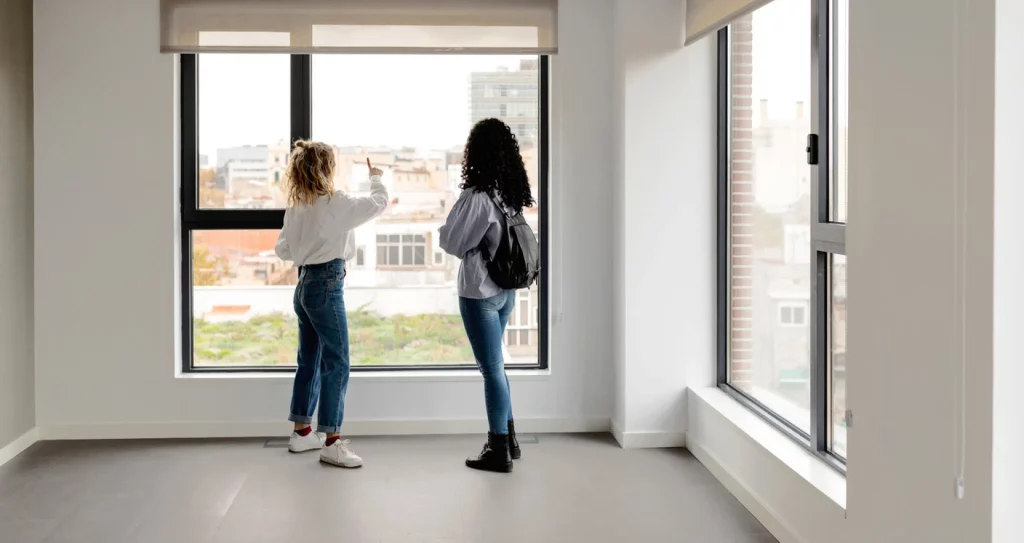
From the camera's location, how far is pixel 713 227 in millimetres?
4543

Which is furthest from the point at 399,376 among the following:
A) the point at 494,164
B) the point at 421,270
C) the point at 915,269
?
the point at 915,269

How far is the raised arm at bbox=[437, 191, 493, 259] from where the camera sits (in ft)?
13.3

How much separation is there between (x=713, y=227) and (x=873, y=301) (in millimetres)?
2076

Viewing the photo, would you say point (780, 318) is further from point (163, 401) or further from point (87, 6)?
point (87, 6)

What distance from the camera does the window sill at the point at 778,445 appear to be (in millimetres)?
3001

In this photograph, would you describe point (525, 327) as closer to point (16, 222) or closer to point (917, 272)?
point (16, 222)

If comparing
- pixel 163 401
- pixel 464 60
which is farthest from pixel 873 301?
pixel 163 401

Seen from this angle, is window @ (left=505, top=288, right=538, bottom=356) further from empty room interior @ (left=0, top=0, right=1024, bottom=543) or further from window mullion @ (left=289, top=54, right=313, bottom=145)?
window mullion @ (left=289, top=54, right=313, bottom=145)

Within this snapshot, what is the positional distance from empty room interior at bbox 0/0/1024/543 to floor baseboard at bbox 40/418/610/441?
0.01 meters

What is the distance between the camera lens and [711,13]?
3967 mm

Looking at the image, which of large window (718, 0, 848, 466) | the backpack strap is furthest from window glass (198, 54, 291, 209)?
large window (718, 0, 848, 466)

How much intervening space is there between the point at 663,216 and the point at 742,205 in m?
0.43

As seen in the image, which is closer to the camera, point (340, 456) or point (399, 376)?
point (340, 456)

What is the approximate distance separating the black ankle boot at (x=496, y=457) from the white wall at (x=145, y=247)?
0.68 m
